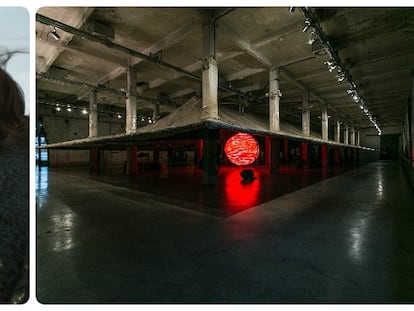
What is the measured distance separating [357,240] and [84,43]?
9919mm

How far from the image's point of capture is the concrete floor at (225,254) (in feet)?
6.31

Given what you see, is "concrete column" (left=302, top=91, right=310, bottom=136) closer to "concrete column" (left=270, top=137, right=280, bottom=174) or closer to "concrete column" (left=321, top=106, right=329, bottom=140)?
"concrete column" (left=270, top=137, right=280, bottom=174)

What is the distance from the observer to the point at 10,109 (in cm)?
195

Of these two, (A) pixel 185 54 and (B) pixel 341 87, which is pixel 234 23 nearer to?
(A) pixel 185 54

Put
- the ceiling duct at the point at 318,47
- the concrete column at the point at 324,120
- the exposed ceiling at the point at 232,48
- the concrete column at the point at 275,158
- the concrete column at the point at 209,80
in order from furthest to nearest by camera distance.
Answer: the concrete column at the point at 324,120
the concrete column at the point at 275,158
the ceiling duct at the point at 318,47
the concrete column at the point at 209,80
the exposed ceiling at the point at 232,48

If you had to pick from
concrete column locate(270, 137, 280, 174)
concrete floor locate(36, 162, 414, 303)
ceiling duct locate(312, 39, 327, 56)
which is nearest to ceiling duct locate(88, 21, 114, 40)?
concrete floor locate(36, 162, 414, 303)

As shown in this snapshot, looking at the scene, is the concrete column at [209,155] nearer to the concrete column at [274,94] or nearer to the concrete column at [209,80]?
the concrete column at [209,80]

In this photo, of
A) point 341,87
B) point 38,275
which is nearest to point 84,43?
point 38,275

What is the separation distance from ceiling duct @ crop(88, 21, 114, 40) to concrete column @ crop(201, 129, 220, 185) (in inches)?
170

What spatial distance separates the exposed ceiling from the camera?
659 cm

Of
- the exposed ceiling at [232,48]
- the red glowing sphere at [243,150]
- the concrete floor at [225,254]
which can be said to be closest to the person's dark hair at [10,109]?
the concrete floor at [225,254]

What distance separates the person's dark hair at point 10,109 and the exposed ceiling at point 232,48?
220 inches

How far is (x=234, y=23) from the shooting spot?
7148 millimetres

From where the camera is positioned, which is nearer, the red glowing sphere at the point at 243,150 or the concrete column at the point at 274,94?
the red glowing sphere at the point at 243,150
